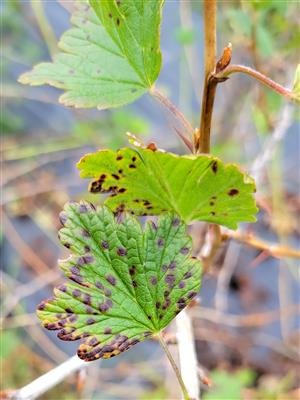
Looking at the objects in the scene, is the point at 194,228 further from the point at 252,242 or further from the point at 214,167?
the point at 214,167

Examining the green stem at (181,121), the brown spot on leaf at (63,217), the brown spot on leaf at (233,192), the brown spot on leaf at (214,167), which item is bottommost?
the brown spot on leaf at (63,217)

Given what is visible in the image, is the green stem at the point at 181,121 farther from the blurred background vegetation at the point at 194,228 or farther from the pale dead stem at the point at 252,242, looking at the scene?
the blurred background vegetation at the point at 194,228

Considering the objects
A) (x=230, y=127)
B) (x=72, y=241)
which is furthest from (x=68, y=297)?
(x=230, y=127)

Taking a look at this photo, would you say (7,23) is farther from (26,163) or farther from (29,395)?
(29,395)

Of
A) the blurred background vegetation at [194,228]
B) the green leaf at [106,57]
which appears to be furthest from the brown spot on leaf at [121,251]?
the blurred background vegetation at [194,228]

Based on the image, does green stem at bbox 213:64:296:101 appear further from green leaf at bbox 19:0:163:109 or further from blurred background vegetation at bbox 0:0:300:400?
blurred background vegetation at bbox 0:0:300:400
